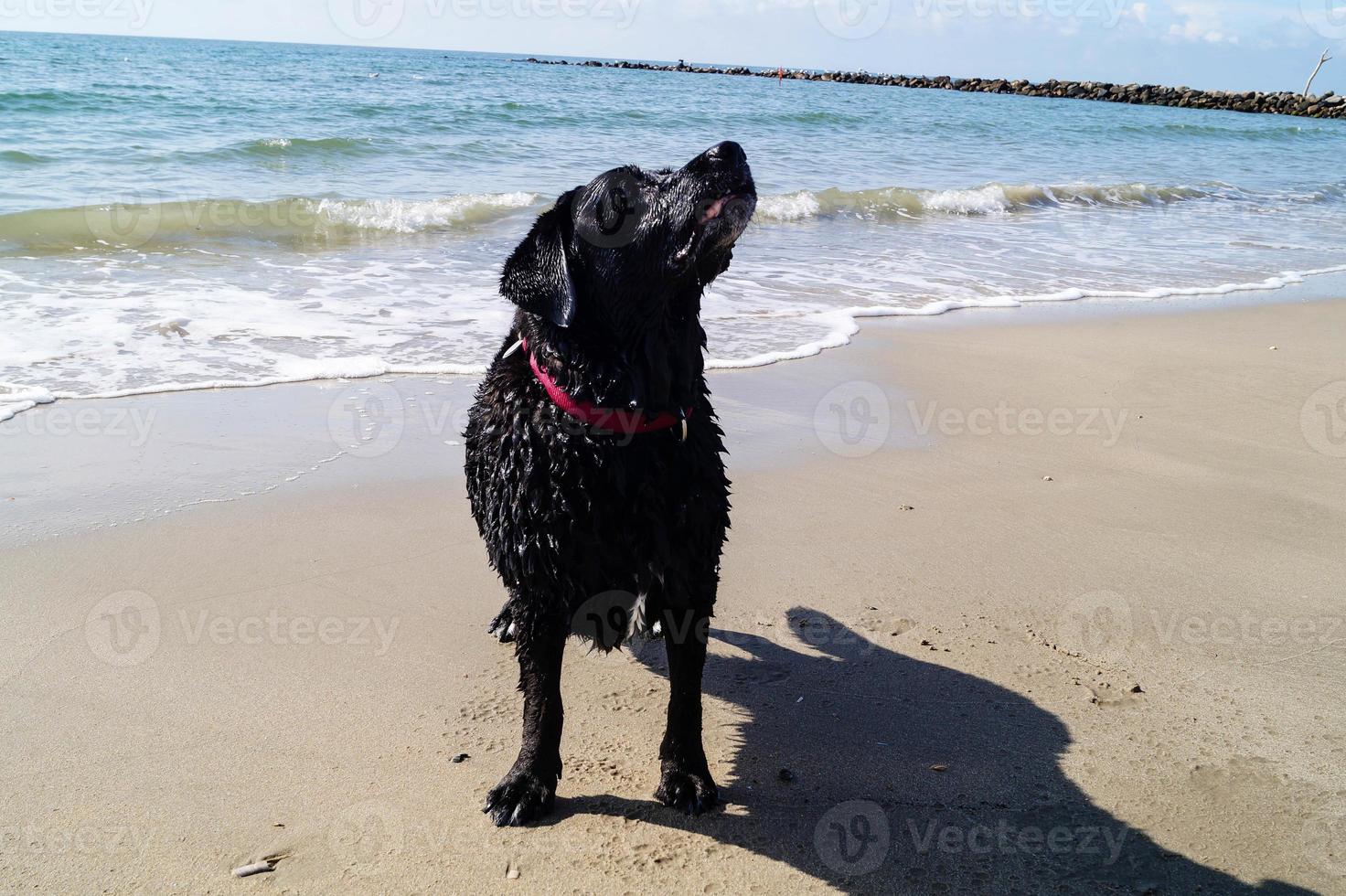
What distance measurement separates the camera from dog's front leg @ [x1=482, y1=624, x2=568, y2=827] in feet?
9.29

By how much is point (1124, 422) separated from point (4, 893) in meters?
5.98

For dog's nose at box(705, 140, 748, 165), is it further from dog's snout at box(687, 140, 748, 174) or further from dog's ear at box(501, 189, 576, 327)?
dog's ear at box(501, 189, 576, 327)

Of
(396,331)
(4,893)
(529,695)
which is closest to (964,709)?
(529,695)

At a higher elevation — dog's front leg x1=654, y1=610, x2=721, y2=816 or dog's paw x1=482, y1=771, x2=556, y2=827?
dog's front leg x1=654, y1=610, x2=721, y2=816

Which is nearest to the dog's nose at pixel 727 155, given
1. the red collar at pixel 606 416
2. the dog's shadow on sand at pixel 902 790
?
the red collar at pixel 606 416

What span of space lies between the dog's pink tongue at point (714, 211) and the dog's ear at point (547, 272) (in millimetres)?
383

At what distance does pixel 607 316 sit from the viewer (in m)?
2.64

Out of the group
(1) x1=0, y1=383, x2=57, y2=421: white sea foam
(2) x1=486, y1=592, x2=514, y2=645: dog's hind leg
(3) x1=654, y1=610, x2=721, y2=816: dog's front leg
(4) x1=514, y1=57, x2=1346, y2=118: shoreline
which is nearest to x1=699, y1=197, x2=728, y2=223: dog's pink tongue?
(3) x1=654, y1=610, x2=721, y2=816: dog's front leg

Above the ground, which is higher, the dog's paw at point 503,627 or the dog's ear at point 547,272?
the dog's ear at point 547,272

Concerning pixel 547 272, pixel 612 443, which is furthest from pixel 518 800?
pixel 547 272

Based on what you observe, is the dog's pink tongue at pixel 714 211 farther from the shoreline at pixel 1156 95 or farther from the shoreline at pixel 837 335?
the shoreline at pixel 1156 95

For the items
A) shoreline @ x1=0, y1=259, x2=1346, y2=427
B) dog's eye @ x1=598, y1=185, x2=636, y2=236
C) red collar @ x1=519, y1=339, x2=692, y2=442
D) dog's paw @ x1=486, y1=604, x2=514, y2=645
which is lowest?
dog's paw @ x1=486, y1=604, x2=514, y2=645

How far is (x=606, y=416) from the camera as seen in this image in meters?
2.62

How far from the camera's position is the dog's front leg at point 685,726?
9.41ft
